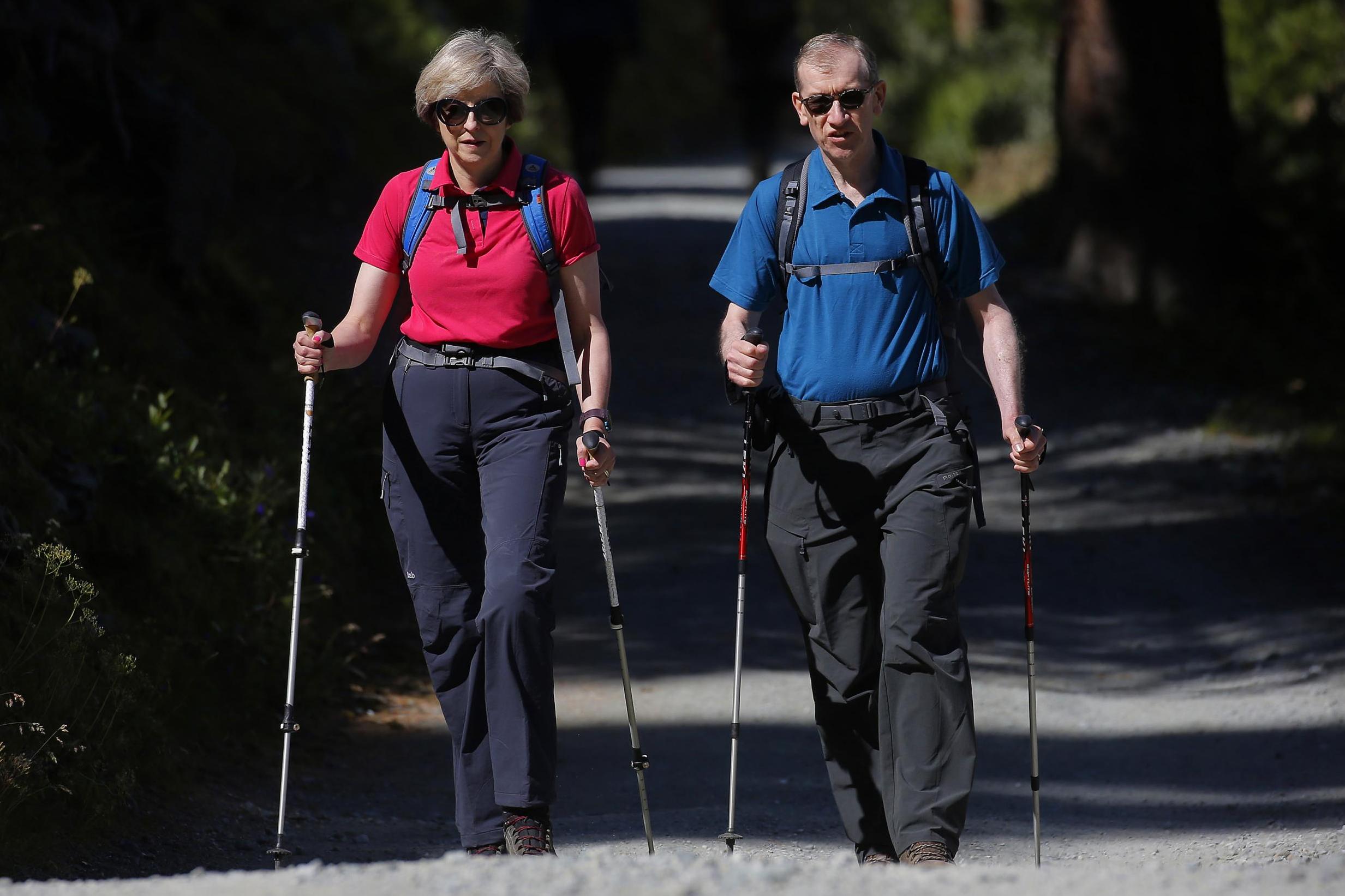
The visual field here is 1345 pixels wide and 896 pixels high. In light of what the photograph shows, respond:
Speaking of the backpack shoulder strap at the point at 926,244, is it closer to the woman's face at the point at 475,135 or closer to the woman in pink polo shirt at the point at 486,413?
the woman in pink polo shirt at the point at 486,413

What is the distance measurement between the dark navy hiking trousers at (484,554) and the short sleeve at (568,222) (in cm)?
33

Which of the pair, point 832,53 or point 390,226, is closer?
point 832,53

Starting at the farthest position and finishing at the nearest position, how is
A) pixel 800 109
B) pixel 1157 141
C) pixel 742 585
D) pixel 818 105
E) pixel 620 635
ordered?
pixel 1157 141
pixel 742 585
pixel 620 635
pixel 800 109
pixel 818 105

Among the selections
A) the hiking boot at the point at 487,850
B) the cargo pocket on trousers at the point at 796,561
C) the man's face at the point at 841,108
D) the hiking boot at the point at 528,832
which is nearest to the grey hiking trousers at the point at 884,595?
the cargo pocket on trousers at the point at 796,561

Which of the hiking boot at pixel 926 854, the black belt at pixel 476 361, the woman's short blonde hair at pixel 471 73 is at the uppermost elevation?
the woman's short blonde hair at pixel 471 73

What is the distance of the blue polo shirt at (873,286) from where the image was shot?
510 cm

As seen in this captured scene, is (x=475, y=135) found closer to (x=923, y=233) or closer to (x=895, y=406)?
(x=923, y=233)

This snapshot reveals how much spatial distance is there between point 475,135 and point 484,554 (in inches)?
48.3

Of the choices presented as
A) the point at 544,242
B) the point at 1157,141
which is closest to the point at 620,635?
the point at 544,242

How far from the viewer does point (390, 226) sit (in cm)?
522

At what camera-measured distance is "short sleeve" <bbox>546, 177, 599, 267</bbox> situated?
5.14 m

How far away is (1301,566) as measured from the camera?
10.0 meters

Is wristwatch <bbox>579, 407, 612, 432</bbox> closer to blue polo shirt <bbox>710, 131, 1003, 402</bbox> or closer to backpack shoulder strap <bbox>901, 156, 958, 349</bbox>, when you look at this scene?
A: blue polo shirt <bbox>710, 131, 1003, 402</bbox>

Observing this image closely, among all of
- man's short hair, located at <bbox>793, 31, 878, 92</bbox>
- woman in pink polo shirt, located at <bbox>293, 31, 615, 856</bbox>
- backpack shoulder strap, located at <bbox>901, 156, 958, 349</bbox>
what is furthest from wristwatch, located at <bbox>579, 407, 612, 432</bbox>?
man's short hair, located at <bbox>793, 31, 878, 92</bbox>
